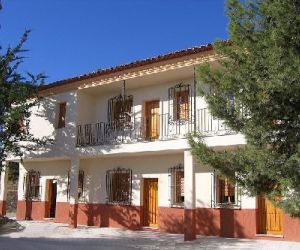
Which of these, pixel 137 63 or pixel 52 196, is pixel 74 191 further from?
pixel 137 63

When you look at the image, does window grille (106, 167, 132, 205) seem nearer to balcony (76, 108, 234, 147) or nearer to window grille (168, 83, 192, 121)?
balcony (76, 108, 234, 147)

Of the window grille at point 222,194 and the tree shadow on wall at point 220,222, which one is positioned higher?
the window grille at point 222,194

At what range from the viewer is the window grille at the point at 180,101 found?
50.9 feet

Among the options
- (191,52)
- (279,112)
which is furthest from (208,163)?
(191,52)

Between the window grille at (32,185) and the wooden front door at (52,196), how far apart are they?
1.69 feet

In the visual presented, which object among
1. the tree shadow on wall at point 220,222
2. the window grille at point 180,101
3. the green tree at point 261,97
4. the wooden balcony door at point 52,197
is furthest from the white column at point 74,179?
the green tree at point 261,97

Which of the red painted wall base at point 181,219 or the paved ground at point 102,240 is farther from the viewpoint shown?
the red painted wall base at point 181,219

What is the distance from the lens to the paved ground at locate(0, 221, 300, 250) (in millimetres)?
12289

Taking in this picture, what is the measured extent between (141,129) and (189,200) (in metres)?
3.74

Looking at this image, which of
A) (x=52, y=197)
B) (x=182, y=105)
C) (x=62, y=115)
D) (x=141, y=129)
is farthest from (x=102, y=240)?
(x=52, y=197)

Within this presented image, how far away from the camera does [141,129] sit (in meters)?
16.4

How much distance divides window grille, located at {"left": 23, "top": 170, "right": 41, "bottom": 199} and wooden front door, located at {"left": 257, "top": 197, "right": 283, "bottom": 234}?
10823 mm

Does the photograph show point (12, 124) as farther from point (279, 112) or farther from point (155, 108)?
point (279, 112)

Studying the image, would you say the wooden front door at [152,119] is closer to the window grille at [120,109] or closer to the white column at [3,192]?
the window grille at [120,109]
